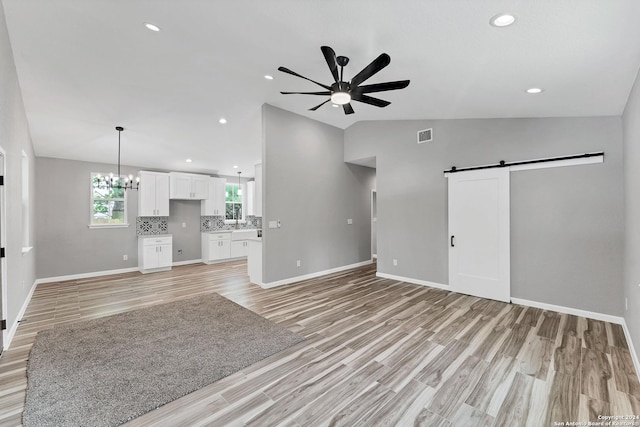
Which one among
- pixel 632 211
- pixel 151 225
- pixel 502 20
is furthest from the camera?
pixel 151 225

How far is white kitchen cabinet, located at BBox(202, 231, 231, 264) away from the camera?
776 cm

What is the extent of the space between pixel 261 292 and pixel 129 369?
247 centimetres

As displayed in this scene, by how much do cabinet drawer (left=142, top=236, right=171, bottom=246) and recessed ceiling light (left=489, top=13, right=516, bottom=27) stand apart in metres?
7.52

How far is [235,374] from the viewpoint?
238 cm

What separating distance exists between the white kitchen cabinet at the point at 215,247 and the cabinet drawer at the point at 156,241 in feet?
3.48

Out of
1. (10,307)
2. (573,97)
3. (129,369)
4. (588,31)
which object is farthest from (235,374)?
(573,97)

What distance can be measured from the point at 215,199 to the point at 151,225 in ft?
5.98

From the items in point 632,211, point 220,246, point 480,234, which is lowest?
point 220,246

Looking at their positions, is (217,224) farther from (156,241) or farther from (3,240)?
(3,240)

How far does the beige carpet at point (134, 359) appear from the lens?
1.95m

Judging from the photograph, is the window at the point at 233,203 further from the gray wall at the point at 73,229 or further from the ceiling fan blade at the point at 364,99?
the ceiling fan blade at the point at 364,99

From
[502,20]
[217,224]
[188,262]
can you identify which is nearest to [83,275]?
[188,262]

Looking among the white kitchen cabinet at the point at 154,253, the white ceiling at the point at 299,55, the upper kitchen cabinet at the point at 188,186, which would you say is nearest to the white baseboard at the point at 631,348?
the white ceiling at the point at 299,55

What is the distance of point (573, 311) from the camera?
3639mm
